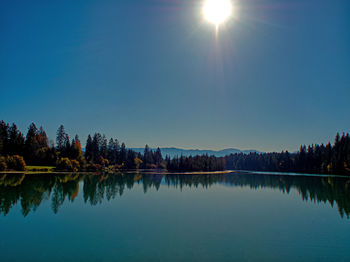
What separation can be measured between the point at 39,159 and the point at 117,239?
92746 mm

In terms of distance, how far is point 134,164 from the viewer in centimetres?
14100

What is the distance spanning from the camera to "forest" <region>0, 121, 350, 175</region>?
89.1 metres

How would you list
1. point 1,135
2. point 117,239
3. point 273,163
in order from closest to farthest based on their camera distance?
1. point 117,239
2. point 1,135
3. point 273,163

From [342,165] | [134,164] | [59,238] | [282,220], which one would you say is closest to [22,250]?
[59,238]

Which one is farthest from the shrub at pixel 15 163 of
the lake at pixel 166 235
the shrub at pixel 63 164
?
the lake at pixel 166 235

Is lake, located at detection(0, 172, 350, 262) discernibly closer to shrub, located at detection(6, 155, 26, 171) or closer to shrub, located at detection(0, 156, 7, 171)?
shrub, located at detection(0, 156, 7, 171)

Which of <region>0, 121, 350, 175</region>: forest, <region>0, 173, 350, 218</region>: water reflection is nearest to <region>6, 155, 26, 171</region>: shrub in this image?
<region>0, 121, 350, 175</region>: forest

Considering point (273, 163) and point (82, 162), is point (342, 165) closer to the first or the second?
point (273, 163)

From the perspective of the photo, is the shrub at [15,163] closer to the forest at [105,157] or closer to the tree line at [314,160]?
the forest at [105,157]

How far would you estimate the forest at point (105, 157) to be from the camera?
89069mm

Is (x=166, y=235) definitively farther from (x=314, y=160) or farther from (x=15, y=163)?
(x=314, y=160)

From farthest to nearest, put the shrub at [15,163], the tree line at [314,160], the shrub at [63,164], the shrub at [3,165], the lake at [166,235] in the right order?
the tree line at [314,160]
the shrub at [63,164]
the shrub at [15,163]
the shrub at [3,165]
the lake at [166,235]

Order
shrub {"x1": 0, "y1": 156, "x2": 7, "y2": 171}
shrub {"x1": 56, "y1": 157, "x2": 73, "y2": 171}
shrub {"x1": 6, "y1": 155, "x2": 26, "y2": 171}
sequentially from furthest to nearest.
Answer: shrub {"x1": 56, "y1": 157, "x2": 73, "y2": 171} → shrub {"x1": 6, "y1": 155, "x2": 26, "y2": 171} → shrub {"x1": 0, "y1": 156, "x2": 7, "y2": 171}

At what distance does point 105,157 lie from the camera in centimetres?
12444
